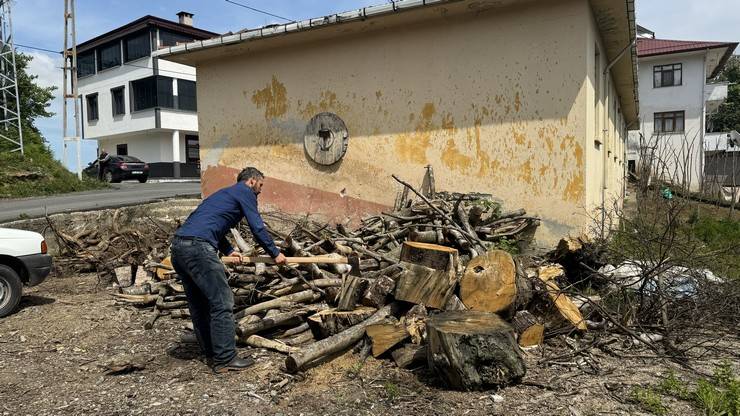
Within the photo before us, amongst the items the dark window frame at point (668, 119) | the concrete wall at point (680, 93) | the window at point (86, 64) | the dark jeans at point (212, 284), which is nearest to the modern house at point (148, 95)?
the window at point (86, 64)

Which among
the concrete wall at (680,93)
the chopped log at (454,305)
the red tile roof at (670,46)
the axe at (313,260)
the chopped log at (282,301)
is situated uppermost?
the red tile roof at (670,46)

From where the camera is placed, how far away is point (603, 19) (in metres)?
7.88

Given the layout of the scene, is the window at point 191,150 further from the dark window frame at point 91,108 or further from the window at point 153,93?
the dark window frame at point 91,108

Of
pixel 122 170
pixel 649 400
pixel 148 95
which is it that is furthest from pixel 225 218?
pixel 148 95

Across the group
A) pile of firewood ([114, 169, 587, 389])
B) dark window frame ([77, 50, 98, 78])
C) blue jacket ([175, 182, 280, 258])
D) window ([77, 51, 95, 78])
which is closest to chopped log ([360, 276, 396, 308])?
pile of firewood ([114, 169, 587, 389])

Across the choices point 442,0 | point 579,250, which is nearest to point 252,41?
point 442,0

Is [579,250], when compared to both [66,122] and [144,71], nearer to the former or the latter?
[66,122]

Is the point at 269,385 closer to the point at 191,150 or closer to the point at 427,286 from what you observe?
the point at 427,286

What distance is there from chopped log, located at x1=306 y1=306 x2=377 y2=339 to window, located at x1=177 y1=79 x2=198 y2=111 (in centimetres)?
3175

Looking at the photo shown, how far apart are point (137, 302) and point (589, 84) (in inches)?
262

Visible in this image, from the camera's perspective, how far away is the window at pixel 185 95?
3353 centimetres

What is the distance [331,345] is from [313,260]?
3.13 ft

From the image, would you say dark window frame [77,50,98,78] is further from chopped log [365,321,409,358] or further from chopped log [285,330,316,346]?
chopped log [365,321,409,358]

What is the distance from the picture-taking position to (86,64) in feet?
125
